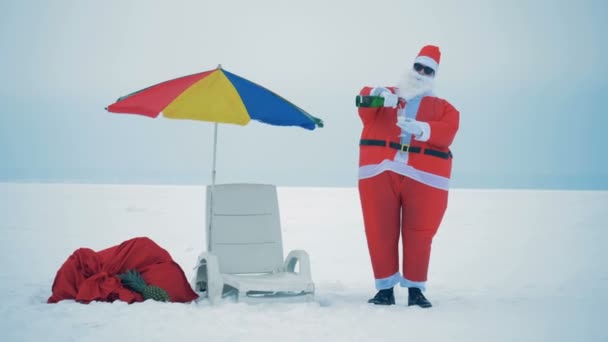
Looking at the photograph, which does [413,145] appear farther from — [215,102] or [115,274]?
[115,274]

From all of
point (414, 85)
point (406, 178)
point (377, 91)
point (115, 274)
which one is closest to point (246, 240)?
point (115, 274)

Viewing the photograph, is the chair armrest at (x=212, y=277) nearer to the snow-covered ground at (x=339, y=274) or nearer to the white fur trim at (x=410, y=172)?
the snow-covered ground at (x=339, y=274)

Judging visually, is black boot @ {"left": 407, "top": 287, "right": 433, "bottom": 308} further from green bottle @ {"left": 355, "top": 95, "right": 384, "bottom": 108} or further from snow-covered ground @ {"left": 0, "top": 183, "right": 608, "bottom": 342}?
green bottle @ {"left": 355, "top": 95, "right": 384, "bottom": 108}

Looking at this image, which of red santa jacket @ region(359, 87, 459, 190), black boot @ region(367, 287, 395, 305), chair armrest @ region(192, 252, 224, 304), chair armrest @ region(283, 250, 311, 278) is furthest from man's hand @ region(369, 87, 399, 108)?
chair armrest @ region(192, 252, 224, 304)

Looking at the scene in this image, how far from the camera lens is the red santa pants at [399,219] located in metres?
6.00

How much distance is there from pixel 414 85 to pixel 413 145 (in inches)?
21.8

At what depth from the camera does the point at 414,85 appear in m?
6.21

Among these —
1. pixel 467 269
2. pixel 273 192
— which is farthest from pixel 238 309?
pixel 467 269

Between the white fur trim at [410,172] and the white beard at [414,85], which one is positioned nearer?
the white fur trim at [410,172]

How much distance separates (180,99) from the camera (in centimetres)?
557

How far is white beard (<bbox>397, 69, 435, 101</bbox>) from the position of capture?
244 inches

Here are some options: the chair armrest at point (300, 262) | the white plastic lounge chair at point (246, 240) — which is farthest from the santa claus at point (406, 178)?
the white plastic lounge chair at point (246, 240)

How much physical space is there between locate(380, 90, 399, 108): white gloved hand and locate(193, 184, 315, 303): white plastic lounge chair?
4.30 feet

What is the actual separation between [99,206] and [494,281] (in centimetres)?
972
